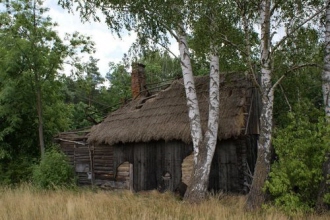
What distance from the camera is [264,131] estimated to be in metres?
8.30

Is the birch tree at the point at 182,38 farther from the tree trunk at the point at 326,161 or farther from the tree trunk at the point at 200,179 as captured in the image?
the tree trunk at the point at 326,161

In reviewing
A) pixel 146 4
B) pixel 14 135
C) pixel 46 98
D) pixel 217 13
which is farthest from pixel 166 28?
pixel 14 135

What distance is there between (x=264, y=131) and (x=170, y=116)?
5349 mm

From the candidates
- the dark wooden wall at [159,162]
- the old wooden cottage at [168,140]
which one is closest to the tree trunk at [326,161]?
the old wooden cottage at [168,140]

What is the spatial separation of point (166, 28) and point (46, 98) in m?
9.52

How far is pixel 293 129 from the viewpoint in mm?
8266

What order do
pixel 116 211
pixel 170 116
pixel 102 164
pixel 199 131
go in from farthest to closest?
1. pixel 102 164
2. pixel 170 116
3. pixel 199 131
4. pixel 116 211

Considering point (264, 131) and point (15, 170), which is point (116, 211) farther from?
point (15, 170)

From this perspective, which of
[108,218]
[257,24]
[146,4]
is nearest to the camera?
[108,218]

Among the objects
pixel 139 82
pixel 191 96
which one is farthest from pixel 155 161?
pixel 139 82

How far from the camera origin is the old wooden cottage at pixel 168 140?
1143cm

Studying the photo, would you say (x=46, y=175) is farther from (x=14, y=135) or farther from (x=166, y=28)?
(x=166, y=28)

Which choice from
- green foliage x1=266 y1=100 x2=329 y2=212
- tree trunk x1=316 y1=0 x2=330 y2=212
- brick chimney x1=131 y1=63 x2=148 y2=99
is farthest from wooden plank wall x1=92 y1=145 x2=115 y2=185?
tree trunk x1=316 y1=0 x2=330 y2=212

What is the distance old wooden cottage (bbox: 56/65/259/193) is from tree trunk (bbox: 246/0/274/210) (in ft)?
8.11
